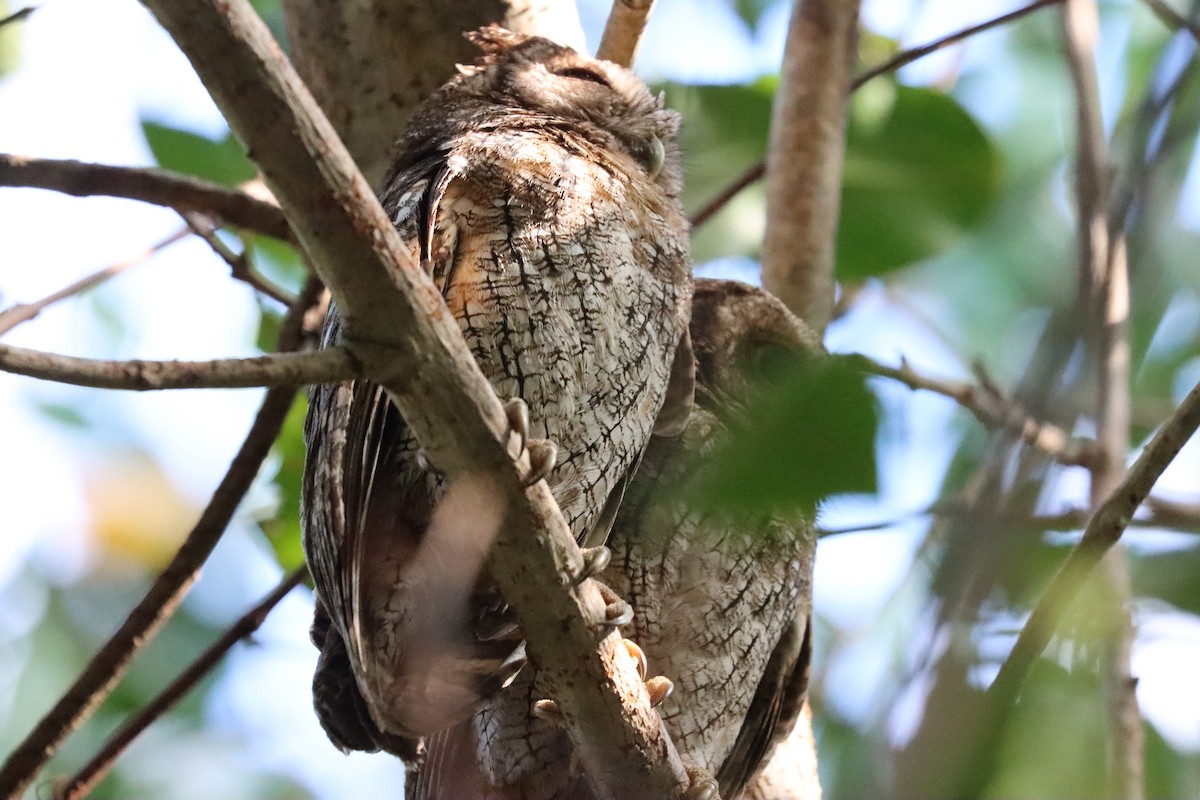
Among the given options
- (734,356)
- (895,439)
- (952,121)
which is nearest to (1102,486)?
(734,356)

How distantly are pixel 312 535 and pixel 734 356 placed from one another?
3.83ft

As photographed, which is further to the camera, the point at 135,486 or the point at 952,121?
the point at 135,486

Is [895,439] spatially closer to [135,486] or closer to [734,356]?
[734,356]

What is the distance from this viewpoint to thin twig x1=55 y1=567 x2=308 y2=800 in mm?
2775

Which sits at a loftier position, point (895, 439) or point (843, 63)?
point (843, 63)

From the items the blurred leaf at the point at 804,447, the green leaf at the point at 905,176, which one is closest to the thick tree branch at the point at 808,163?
the green leaf at the point at 905,176

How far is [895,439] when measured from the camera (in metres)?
0.72

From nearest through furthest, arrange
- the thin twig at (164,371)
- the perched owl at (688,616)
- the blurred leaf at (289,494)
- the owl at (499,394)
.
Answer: the thin twig at (164,371) → the owl at (499,394) → the perched owl at (688,616) → the blurred leaf at (289,494)

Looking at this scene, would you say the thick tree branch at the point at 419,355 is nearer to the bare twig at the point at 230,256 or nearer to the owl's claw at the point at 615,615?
the owl's claw at the point at 615,615

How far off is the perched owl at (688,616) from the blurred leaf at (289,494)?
1.25 m

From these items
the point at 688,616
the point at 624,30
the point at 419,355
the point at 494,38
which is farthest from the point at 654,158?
the point at 419,355

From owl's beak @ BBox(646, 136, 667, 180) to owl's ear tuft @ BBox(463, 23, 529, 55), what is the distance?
40cm

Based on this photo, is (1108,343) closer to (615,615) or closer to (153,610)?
(615,615)

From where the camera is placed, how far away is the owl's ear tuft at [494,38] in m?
2.81
